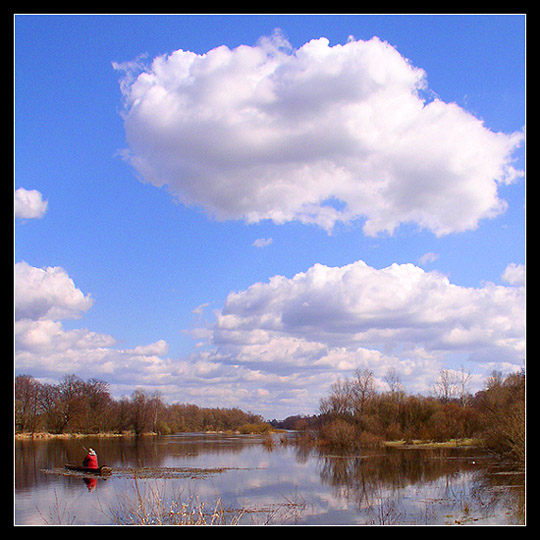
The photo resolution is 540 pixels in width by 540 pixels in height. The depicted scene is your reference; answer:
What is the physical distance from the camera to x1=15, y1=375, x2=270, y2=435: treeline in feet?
193

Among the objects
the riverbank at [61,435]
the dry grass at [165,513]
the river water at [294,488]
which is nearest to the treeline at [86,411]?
the riverbank at [61,435]

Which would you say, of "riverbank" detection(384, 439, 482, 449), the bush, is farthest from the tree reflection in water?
"riverbank" detection(384, 439, 482, 449)

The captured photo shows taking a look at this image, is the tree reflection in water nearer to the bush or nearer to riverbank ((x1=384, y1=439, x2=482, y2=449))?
the bush

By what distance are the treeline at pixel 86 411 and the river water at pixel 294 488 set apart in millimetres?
21088

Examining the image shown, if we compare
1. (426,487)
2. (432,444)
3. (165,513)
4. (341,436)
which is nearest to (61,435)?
(341,436)

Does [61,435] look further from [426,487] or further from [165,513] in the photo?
[165,513]

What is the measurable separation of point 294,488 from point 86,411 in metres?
46.1

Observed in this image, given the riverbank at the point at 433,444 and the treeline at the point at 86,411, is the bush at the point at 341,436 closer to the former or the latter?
the riverbank at the point at 433,444

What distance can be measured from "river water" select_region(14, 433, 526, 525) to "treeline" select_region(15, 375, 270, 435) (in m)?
21.1

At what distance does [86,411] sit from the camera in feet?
205
